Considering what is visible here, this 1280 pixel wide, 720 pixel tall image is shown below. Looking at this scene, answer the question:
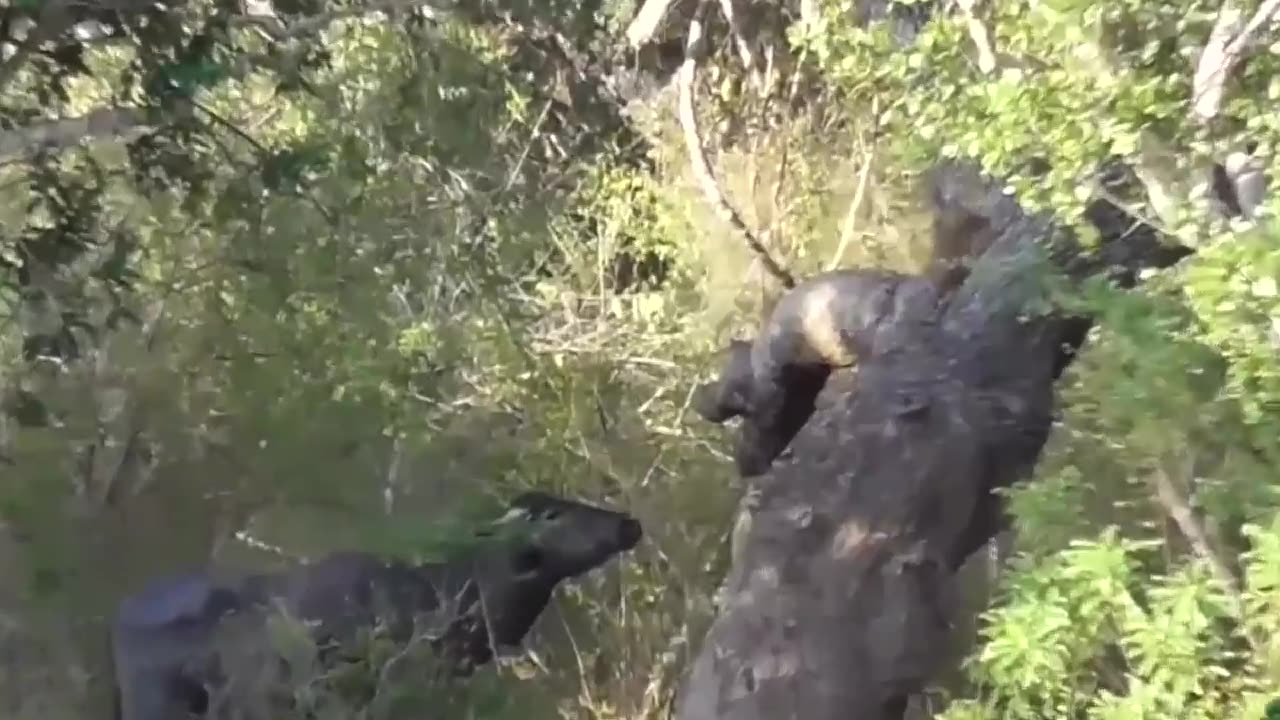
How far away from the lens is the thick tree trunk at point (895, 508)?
7.38 feet

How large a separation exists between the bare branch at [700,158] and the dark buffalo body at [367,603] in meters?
0.72

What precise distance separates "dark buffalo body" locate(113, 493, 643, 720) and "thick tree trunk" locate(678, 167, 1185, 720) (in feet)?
1.83

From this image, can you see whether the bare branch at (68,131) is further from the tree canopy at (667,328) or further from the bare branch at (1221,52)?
the bare branch at (1221,52)

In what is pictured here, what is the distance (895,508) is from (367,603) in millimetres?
1025

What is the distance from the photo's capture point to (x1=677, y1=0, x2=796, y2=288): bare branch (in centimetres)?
325

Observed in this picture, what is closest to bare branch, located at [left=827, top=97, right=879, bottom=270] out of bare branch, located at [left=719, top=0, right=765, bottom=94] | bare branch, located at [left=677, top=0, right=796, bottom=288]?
bare branch, located at [left=677, top=0, right=796, bottom=288]

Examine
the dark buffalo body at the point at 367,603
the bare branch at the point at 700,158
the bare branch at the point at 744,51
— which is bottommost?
the dark buffalo body at the point at 367,603

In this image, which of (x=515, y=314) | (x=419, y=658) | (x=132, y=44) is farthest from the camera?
(x=515, y=314)

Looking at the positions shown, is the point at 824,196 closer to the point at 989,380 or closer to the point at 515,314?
the point at 515,314

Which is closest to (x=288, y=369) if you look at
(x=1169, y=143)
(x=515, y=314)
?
(x=515, y=314)

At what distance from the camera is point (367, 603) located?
2.81 metres

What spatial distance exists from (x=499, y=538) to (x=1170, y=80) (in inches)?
62.8

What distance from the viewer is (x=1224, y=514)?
1877 mm

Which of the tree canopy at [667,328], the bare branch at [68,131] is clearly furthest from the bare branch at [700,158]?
the bare branch at [68,131]
